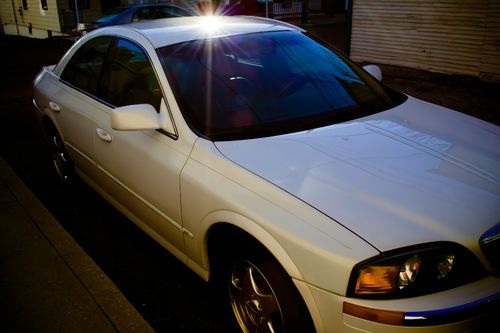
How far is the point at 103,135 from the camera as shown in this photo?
140 inches

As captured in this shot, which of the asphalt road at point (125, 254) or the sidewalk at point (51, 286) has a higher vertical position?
the sidewalk at point (51, 286)

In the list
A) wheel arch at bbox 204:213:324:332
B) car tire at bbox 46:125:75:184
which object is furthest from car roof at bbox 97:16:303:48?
wheel arch at bbox 204:213:324:332

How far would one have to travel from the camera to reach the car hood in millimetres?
2018

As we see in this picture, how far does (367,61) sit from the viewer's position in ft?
35.8

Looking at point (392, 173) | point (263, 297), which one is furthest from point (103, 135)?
point (392, 173)

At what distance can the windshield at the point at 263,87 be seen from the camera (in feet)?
9.51

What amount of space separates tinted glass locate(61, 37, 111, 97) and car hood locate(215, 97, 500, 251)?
1.72 metres

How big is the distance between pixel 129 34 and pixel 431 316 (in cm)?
279

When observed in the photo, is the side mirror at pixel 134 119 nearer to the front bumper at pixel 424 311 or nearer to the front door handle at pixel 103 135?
the front door handle at pixel 103 135

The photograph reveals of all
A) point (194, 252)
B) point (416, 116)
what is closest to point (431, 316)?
point (194, 252)

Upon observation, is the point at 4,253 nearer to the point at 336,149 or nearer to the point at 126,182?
the point at 126,182

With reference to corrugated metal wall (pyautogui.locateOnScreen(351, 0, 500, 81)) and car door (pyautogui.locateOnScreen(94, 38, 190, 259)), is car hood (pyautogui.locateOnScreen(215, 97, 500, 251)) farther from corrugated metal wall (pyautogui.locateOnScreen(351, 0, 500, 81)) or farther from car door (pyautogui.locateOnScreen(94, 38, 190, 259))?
corrugated metal wall (pyautogui.locateOnScreen(351, 0, 500, 81))

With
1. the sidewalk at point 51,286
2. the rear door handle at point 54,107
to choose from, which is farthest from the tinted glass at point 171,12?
the sidewalk at point 51,286

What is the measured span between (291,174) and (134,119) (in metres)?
1.02
